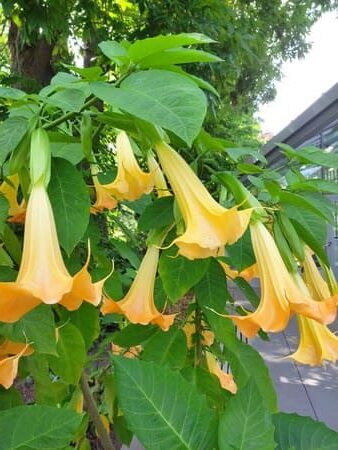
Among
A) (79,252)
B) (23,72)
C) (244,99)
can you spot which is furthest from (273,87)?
(79,252)

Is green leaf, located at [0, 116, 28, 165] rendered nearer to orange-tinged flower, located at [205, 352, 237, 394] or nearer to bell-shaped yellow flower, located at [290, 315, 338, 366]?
bell-shaped yellow flower, located at [290, 315, 338, 366]

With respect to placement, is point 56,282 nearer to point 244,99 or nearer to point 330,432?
point 330,432

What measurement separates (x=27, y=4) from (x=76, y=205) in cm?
247

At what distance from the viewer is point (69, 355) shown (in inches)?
29.2

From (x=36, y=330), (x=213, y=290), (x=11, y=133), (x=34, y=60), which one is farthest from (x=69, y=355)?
(x=34, y=60)

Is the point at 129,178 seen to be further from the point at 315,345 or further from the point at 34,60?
the point at 34,60

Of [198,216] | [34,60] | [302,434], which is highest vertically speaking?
[34,60]

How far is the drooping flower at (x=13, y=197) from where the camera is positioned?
71 cm

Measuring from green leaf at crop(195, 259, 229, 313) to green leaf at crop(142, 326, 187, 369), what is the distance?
10 centimetres

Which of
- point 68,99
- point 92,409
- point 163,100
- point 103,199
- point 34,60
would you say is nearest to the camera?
point 163,100

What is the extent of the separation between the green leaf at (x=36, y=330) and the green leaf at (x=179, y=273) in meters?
0.17

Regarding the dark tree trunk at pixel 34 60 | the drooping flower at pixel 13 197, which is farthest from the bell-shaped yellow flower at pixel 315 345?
the dark tree trunk at pixel 34 60

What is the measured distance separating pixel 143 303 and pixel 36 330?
0.15 metres

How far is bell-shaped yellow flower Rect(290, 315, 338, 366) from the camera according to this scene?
2.34 ft
